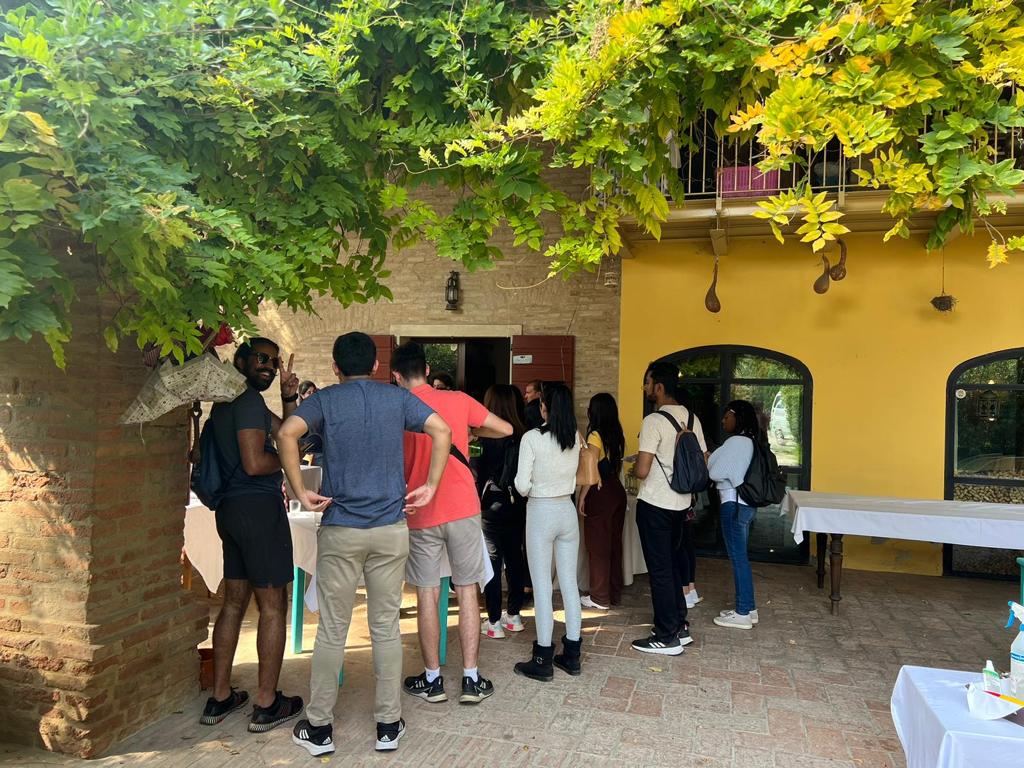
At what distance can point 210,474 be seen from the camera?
3613 mm

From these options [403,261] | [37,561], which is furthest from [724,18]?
[403,261]

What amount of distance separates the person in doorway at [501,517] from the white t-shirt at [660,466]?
36.9 inches

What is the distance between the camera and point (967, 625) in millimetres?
5660

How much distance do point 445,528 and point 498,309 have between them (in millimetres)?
5115

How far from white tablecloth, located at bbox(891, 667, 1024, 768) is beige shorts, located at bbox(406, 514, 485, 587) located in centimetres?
223

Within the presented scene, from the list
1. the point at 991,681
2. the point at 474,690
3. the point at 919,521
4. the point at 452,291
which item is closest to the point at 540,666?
the point at 474,690

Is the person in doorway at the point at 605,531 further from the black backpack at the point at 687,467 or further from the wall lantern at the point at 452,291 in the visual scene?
the wall lantern at the point at 452,291

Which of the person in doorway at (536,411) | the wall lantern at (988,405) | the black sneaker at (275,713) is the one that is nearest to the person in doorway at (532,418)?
the person in doorway at (536,411)

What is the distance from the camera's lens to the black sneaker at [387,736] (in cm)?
343

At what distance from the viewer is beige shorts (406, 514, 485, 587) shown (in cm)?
389

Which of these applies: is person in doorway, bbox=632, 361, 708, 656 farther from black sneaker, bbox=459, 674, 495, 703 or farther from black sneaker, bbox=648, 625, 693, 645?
black sneaker, bbox=459, 674, 495, 703

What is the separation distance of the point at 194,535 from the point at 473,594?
2176 millimetres

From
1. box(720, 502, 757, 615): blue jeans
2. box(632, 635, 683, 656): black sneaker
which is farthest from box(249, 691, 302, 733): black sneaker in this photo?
box(720, 502, 757, 615): blue jeans

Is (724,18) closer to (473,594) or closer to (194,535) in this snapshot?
(473,594)
